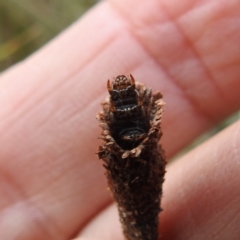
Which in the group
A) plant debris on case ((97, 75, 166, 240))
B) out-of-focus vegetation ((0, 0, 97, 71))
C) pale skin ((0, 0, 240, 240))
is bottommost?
plant debris on case ((97, 75, 166, 240))

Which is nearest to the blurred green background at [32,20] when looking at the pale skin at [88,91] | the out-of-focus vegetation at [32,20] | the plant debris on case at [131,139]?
the out-of-focus vegetation at [32,20]

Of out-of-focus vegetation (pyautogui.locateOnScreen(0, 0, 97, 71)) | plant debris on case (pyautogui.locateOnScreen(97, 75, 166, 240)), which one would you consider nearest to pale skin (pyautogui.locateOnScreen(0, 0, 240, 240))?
plant debris on case (pyautogui.locateOnScreen(97, 75, 166, 240))

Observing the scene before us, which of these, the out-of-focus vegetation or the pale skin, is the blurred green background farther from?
the pale skin

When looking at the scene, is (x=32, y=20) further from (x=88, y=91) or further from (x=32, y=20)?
(x=88, y=91)

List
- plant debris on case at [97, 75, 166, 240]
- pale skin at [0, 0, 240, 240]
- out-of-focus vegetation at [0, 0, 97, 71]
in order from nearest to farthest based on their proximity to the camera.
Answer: plant debris on case at [97, 75, 166, 240] → pale skin at [0, 0, 240, 240] → out-of-focus vegetation at [0, 0, 97, 71]

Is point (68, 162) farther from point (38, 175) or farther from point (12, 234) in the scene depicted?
point (12, 234)

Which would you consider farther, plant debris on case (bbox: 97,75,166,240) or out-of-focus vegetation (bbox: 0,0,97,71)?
out-of-focus vegetation (bbox: 0,0,97,71)

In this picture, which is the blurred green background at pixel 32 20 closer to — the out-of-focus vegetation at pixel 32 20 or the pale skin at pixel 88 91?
the out-of-focus vegetation at pixel 32 20
